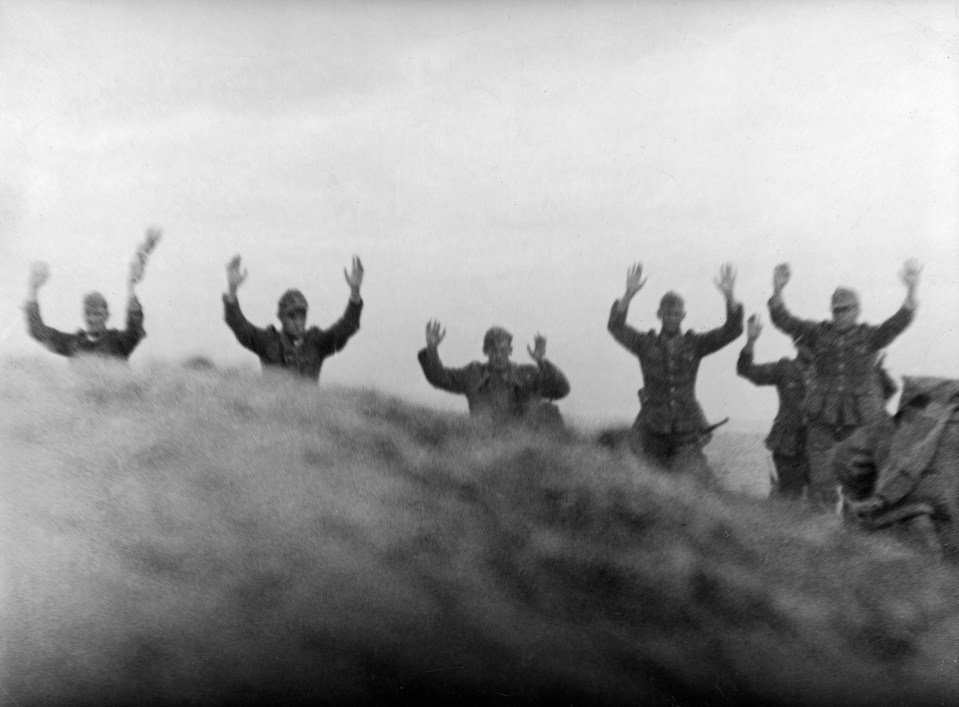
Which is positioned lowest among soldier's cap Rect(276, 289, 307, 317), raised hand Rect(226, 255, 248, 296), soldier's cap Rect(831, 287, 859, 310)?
soldier's cap Rect(276, 289, 307, 317)

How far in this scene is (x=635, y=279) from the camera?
6254 millimetres

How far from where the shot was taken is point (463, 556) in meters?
6.15

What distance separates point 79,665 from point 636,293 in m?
3.27

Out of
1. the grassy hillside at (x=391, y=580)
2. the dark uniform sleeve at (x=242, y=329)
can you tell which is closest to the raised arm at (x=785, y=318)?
A: the grassy hillside at (x=391, y=580)

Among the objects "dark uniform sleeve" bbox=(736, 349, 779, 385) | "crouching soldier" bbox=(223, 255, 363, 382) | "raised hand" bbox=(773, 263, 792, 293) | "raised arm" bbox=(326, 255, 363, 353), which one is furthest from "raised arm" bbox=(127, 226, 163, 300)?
"raised hand" bbox=(773, 263, 792, 293)

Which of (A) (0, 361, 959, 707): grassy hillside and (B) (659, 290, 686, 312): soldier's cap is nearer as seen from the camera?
(A) (0, 361, 959, 707): grassy hillside

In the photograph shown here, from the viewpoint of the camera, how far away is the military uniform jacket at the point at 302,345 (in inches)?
246

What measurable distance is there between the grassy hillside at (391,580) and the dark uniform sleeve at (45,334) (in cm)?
12

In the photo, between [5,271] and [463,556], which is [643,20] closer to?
[463,556]

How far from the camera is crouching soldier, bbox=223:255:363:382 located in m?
6.25

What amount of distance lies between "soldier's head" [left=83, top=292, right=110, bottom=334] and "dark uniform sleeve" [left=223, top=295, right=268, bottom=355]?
583 mm

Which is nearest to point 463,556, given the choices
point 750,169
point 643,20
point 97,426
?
point 97,426

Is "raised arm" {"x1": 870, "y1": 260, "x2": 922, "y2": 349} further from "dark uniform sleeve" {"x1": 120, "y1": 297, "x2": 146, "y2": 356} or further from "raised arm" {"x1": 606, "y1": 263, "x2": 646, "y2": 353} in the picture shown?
"dark uniform sleeve" {"x1": 120, "y1": 297, "x2": 146, "y2": 356}

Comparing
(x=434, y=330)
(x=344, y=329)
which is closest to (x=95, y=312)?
(x=344, y=329)
